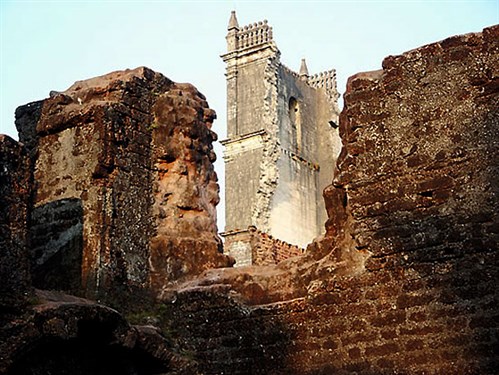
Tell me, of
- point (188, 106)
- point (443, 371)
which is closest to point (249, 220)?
point (188, 106)

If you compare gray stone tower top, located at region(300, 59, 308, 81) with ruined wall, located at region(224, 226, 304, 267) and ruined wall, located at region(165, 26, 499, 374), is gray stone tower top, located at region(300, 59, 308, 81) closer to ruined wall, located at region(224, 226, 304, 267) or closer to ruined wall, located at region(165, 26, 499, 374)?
ruined wall, located at region(224, 226, 304, 267)

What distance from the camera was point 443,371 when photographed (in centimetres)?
579

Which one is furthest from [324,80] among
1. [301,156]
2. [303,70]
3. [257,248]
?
[257,248]

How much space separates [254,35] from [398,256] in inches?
1237

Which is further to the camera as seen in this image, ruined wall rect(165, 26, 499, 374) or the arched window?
the arched window

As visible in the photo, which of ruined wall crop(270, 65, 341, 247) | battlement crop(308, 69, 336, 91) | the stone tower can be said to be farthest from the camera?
battlement crop(308, 69, 336, 91)

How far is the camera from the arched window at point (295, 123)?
37.1 metres

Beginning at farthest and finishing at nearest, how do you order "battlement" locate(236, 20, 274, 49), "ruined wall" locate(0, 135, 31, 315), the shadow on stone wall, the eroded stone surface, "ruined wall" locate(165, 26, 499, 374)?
"battlement" locate(236, 20, 274, 49) → the shadow on stone wall → "ruined wall" locate(165, 26, 499, 374) → "ruined wall" locate(0, 135, 31, 315) → the eroded stone surface

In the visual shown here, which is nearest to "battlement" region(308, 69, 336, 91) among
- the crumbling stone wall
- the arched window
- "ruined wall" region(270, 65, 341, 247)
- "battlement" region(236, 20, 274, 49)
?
"ruined wall" region(270, 65, 341, 247)

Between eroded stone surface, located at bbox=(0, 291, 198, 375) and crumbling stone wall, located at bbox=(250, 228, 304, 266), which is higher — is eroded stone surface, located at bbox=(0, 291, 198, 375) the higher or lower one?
the lower one

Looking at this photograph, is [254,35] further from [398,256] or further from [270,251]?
[398,256]

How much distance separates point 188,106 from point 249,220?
24861mm

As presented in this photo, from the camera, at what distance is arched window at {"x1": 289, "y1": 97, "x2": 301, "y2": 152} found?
3712 cm

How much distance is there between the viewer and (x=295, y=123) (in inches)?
1490
